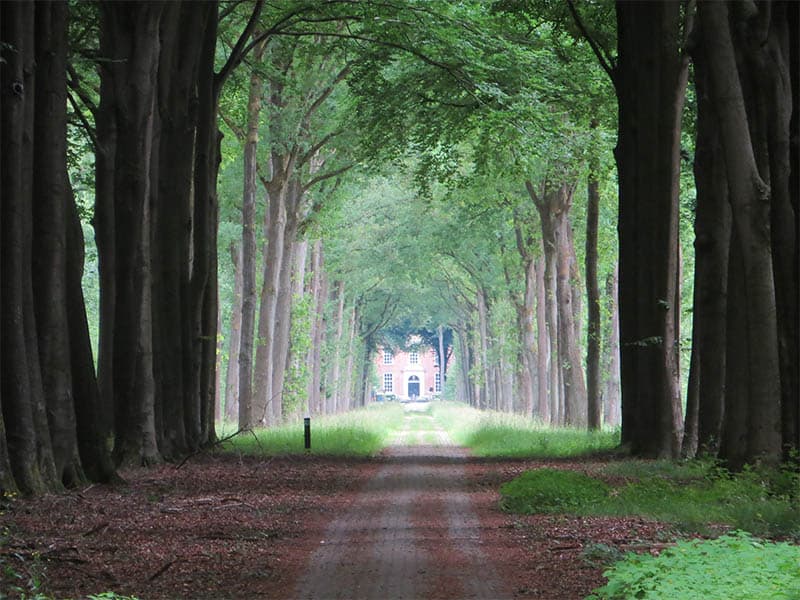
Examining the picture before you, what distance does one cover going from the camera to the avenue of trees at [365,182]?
15.6m

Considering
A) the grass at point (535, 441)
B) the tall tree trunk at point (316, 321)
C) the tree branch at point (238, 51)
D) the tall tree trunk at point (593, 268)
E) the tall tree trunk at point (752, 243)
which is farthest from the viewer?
the tall tree trunk at point (316, 321)

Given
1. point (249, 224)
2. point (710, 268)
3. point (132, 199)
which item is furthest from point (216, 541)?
point (249, 224)

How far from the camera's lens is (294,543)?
42.0 ft

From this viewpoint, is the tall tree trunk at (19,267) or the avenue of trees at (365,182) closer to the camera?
the tall tree trunk at (19,267)

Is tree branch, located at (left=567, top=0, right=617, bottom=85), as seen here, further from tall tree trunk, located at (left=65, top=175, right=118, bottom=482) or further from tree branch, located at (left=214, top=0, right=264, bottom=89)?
tall tree trunk, located at (left=65, top=175, right=118, bottom=482)

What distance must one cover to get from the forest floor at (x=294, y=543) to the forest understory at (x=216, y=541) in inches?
0.7

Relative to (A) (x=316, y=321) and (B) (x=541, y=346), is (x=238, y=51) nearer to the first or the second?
(B) (x=541, y=346)

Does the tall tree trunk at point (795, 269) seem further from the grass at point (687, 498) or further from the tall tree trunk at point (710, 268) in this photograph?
the tall tree trunk at point (710, 268)

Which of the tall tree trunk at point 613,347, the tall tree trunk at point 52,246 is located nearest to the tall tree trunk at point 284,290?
the tall tree trunk at point 613,347

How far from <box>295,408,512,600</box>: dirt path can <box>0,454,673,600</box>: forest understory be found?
6.3 inches

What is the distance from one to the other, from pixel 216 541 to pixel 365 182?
32.0m

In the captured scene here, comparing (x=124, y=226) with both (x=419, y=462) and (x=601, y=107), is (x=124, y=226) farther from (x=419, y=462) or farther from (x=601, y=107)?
(x=601, y=107)

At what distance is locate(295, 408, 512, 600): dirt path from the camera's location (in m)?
10.0

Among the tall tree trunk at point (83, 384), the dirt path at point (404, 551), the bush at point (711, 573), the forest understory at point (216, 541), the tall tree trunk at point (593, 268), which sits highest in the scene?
the tall tree trunk at point (593, 268)
